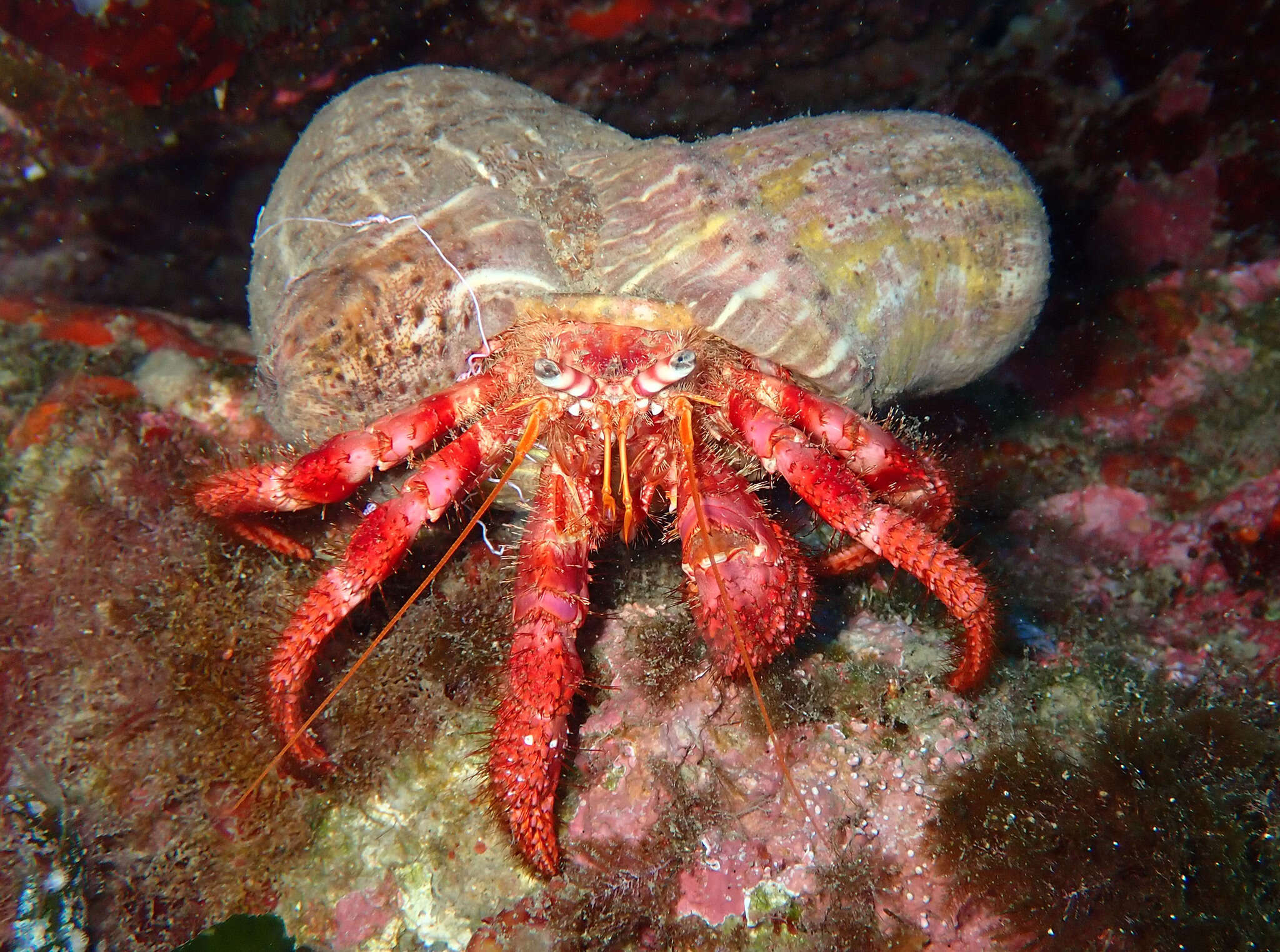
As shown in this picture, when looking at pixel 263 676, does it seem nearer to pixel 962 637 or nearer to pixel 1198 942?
pixel 962 637

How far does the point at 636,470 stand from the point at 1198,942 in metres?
2.42

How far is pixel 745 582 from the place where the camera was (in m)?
2.36

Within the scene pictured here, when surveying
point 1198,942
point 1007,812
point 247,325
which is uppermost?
point 247,325

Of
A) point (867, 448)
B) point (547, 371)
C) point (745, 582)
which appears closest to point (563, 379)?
point (547, 371)

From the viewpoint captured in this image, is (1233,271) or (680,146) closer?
(680,146)

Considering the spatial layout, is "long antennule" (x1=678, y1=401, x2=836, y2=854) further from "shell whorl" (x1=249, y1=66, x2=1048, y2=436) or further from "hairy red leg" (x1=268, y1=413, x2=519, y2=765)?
"hairy red leg" (x1=268, y1=413, x2=519, y2=765)

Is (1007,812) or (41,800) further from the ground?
(41,800)

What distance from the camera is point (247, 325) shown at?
16.0 feet

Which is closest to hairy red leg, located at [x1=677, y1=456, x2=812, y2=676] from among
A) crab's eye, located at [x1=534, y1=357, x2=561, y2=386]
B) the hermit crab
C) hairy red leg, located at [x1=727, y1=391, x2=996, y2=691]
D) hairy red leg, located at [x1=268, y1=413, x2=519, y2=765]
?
the hermit crab

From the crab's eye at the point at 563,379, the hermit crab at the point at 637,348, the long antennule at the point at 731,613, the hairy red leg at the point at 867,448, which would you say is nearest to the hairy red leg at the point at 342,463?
the hermit crab at the point at 637,348

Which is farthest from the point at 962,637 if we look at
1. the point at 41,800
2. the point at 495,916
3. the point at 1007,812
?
the point at 41,800

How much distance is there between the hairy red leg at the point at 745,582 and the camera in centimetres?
232

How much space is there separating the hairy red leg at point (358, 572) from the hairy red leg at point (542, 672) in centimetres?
36

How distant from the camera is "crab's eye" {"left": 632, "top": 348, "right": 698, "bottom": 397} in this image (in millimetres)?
2389
